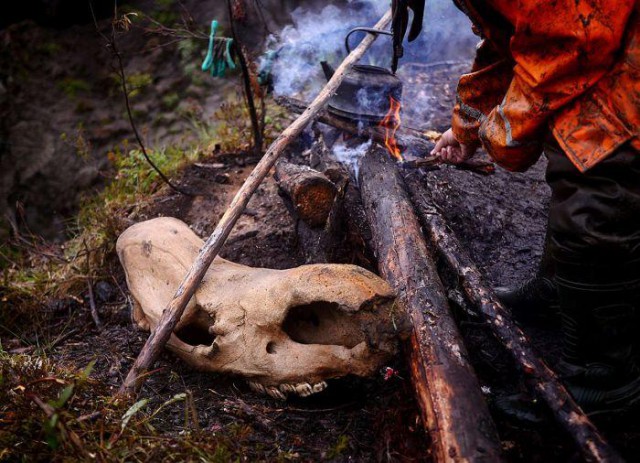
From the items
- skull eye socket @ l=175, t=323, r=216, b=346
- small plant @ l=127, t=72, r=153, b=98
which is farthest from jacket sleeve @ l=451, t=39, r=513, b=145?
small plant @ l=127, t=72, r=153, b=98

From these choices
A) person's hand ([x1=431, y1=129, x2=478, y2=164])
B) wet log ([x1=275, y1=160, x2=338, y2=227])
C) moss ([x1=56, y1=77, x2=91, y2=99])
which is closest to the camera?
person's hand ([x1=431, y1=129, x2=478, y2=164])

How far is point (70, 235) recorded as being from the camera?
17.9 feet

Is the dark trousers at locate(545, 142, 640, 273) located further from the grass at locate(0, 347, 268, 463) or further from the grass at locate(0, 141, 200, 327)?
the grass at locate(0, 141, 200, 327)

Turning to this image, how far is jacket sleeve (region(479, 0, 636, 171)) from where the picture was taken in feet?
5.68

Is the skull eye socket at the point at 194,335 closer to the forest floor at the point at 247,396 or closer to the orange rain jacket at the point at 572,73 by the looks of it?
the forest floor at the point at 247,396

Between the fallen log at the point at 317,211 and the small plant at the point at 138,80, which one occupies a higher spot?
the fallen log at the point at 317,211

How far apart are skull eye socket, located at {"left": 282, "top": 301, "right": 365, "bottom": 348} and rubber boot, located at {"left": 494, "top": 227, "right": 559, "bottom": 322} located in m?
1.17

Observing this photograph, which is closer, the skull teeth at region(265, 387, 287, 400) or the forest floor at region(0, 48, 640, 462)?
the forest floor at region(0, 48, 640, 462)

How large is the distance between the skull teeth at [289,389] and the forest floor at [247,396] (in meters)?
0.06

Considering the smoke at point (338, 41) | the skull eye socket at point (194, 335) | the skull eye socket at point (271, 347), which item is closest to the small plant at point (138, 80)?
the smoke at point (338, 41)

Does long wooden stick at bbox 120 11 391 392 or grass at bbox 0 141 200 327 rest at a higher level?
long wooden stick at bbox 120 11 391 392

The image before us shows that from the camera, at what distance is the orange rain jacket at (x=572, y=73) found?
1744 millimetres

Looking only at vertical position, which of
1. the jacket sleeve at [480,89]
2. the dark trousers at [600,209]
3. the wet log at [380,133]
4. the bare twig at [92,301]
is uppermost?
the jacket sleeve at [480,89]

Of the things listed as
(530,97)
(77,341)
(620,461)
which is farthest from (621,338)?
(77,341)
